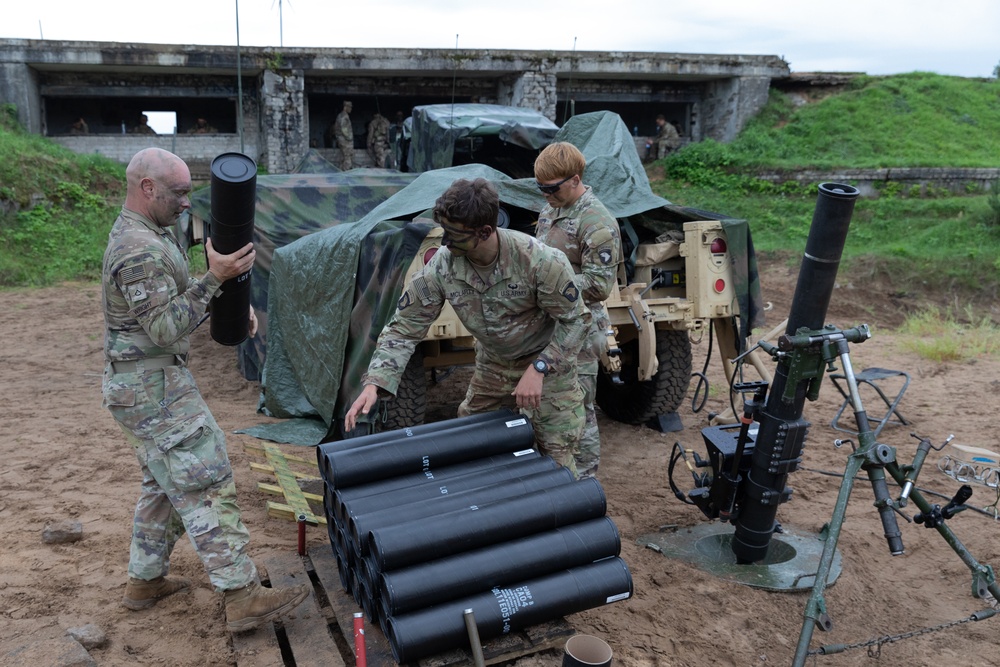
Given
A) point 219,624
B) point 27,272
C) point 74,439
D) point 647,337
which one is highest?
point 647,337

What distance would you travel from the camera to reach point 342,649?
302 cm

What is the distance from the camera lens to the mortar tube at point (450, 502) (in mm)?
2680

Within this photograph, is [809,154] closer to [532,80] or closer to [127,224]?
[532,80]

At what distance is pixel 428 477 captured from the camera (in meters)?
2.98

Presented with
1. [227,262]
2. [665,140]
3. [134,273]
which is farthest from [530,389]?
[665,140]

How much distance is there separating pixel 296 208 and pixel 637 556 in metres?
3.97

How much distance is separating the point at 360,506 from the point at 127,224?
1253mm

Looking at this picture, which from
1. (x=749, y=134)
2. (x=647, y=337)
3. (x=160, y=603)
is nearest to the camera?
(x=160, y=603)

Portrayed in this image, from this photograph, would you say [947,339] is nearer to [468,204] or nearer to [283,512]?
[283,512]

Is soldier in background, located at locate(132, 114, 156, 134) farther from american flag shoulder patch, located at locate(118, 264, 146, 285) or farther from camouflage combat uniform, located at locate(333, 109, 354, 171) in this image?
american flag shoulder patch, located at locate(118, 264, 146, 285)

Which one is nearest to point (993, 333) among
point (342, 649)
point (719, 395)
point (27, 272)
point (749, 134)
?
point (719, 395)

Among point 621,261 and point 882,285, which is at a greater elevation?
point 621,261

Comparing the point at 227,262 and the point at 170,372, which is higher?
the point at 227,262

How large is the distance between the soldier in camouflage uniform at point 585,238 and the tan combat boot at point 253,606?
1.58 meters
